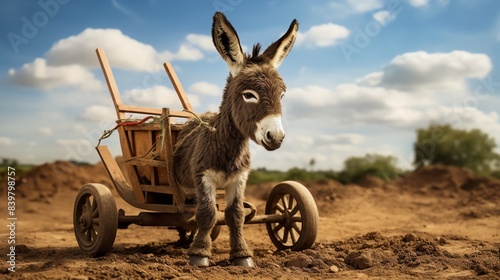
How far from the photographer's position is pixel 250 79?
4.10m

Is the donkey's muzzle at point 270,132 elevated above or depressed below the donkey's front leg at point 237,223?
above

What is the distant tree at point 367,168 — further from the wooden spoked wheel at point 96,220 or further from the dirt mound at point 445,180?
the wooden spoked wheel at point 96,220

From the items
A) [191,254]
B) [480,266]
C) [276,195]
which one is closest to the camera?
[480,266]

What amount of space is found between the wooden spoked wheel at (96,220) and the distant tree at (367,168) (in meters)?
12.5

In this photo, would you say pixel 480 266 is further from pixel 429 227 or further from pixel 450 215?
pixel 450 215

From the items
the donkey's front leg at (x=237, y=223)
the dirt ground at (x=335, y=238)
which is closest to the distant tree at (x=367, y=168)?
the dirt ground at (x=335, y=238)

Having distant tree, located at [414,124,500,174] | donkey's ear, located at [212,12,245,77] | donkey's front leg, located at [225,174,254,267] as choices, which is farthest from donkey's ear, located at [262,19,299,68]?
distant tree, located at [414,124,500,174]

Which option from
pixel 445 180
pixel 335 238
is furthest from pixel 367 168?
pixel 335 238

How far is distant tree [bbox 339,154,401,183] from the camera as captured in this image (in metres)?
16.8

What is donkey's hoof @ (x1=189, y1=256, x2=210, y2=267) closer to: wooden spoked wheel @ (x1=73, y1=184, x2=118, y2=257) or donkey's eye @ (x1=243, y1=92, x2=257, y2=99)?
wooden spoked wheel @ (x1=73, y1=184, x2=118, y2=257)

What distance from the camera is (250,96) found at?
408 cm

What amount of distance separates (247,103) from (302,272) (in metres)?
1.70

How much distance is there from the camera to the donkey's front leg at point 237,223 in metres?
4.48

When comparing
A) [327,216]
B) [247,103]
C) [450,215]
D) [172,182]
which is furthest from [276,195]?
[450,215]
